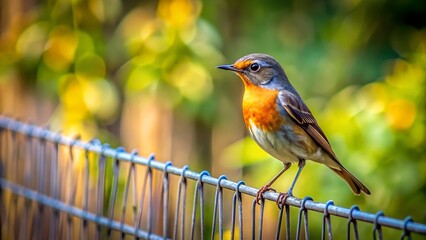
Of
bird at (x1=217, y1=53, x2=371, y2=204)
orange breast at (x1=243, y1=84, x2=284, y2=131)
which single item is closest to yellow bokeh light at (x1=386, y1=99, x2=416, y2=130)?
bird at (x1=217, y1=53, x2=371, y2=204)

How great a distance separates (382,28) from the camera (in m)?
4.95

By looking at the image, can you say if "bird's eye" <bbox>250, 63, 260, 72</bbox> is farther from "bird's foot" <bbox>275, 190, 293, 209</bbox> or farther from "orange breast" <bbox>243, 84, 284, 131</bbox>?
"bird's foot" <bbox>275, 190, 293, 209</bbox>

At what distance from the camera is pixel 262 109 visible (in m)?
2.88

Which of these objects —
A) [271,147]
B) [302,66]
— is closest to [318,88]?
[302,66]

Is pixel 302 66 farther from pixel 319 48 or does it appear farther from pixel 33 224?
pixel 33 224

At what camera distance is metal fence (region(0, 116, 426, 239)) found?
77.5 inches

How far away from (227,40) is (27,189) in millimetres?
2490

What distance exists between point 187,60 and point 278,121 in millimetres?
1884

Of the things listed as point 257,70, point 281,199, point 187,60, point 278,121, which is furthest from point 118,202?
point 281,199

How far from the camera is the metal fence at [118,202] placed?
197 centimetres

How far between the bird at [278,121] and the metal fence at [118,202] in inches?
10.3

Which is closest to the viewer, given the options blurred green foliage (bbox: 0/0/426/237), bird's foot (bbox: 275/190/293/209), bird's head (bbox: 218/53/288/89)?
bird's foot (bbox: 275/190/293/209)

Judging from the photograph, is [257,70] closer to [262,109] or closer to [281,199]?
[262,109]

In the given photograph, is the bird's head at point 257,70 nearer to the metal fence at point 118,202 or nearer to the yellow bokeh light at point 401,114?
the metal fence at point 118,202
